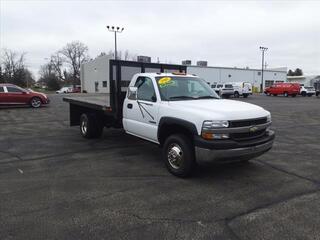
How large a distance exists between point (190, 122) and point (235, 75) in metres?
66.0

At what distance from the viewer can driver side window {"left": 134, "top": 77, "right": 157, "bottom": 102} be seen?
6.04 metres

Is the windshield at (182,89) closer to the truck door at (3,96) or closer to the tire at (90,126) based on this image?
the tire at (90,126)

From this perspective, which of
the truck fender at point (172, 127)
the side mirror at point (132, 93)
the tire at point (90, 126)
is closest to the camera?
the truck fender at point (172, 127)

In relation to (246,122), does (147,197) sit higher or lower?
lower

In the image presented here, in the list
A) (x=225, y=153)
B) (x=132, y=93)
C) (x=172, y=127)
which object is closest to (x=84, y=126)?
(x=132, y=93)

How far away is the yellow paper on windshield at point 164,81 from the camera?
19.7ft

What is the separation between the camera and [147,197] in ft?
14.4

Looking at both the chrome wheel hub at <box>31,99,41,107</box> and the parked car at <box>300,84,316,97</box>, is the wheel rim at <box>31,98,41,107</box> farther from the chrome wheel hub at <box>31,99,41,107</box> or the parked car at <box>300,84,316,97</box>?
the parked car at <box>300,84,316,97</box>

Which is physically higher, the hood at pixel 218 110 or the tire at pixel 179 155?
the hood at pixel 218 110

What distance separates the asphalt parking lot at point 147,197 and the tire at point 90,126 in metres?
1.22

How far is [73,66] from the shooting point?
98.9 meters

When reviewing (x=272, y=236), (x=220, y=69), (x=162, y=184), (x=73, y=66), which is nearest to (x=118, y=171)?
(x=162, y=184)

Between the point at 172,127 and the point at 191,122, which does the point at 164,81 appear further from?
the point at 191,122

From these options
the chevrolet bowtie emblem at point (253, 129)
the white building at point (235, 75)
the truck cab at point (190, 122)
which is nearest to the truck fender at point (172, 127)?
the truck cab at point (190, 122)
